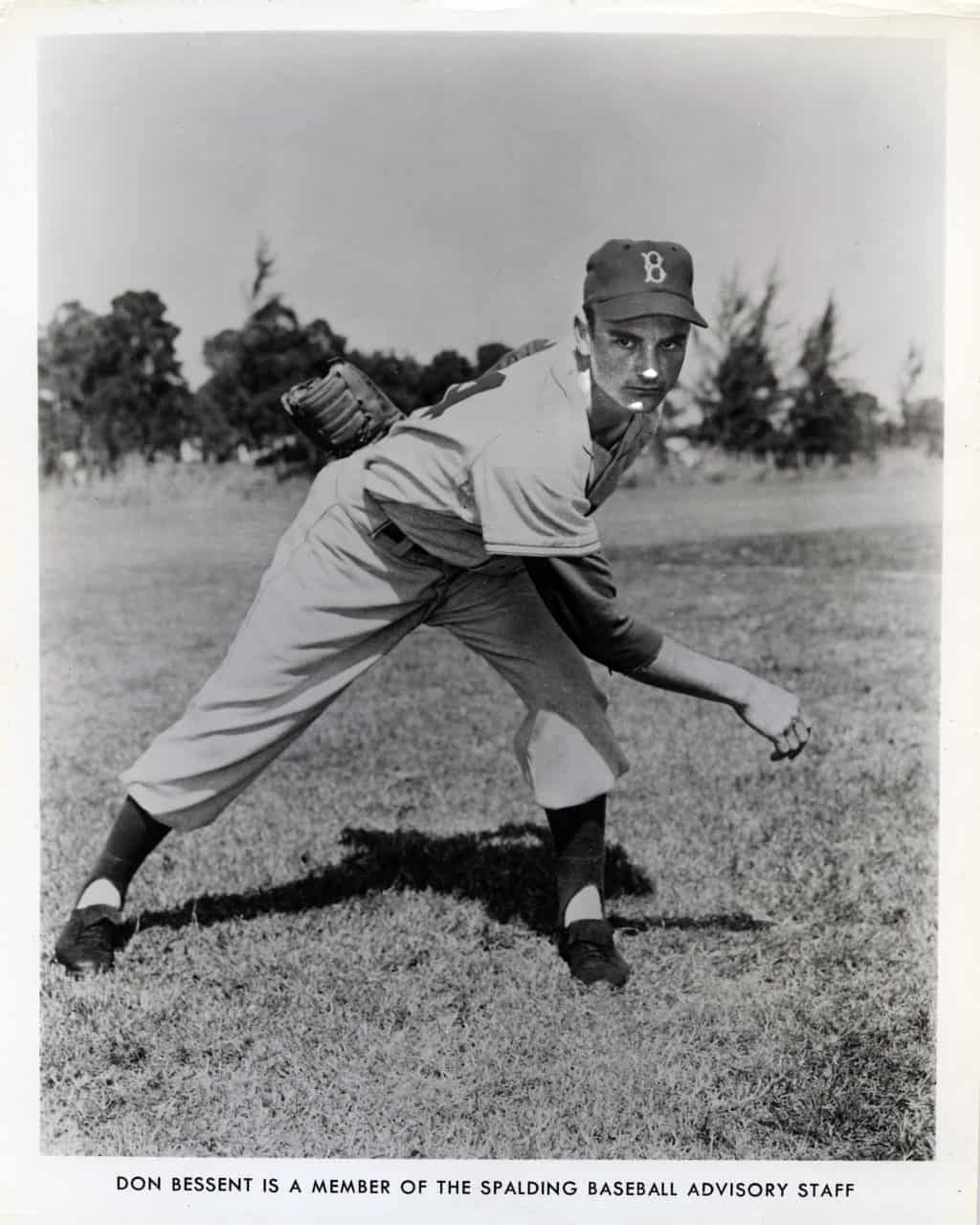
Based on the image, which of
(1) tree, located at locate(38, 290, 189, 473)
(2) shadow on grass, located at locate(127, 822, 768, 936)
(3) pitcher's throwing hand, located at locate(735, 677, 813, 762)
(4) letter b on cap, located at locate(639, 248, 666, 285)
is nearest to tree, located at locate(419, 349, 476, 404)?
(1) tree, located at locate(38, 290, 189, 473)

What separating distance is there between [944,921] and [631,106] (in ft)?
7.18

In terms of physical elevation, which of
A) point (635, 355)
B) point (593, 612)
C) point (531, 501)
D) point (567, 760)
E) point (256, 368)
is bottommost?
point (567, 760)

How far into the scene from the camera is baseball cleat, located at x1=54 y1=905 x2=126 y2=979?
3248mm

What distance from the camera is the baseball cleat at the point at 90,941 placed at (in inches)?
128

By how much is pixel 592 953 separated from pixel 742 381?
7.63 ft

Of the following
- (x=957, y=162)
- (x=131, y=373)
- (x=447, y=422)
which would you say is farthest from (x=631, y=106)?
(x=131, y=373)

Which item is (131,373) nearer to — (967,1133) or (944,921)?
(944,921)

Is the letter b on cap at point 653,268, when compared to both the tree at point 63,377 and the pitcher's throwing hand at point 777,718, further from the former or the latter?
the tree at point 63,377

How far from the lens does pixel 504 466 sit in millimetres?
2852

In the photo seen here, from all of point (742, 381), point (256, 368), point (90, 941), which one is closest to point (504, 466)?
point (90, 941)

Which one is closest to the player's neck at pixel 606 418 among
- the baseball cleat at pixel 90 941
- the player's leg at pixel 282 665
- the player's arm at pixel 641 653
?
the player's arm at pixel 641 653

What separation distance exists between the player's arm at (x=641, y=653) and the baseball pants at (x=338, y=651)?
0.80 feet

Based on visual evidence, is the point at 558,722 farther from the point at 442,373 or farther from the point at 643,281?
the point at 442,373

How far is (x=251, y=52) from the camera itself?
3.29 meters
